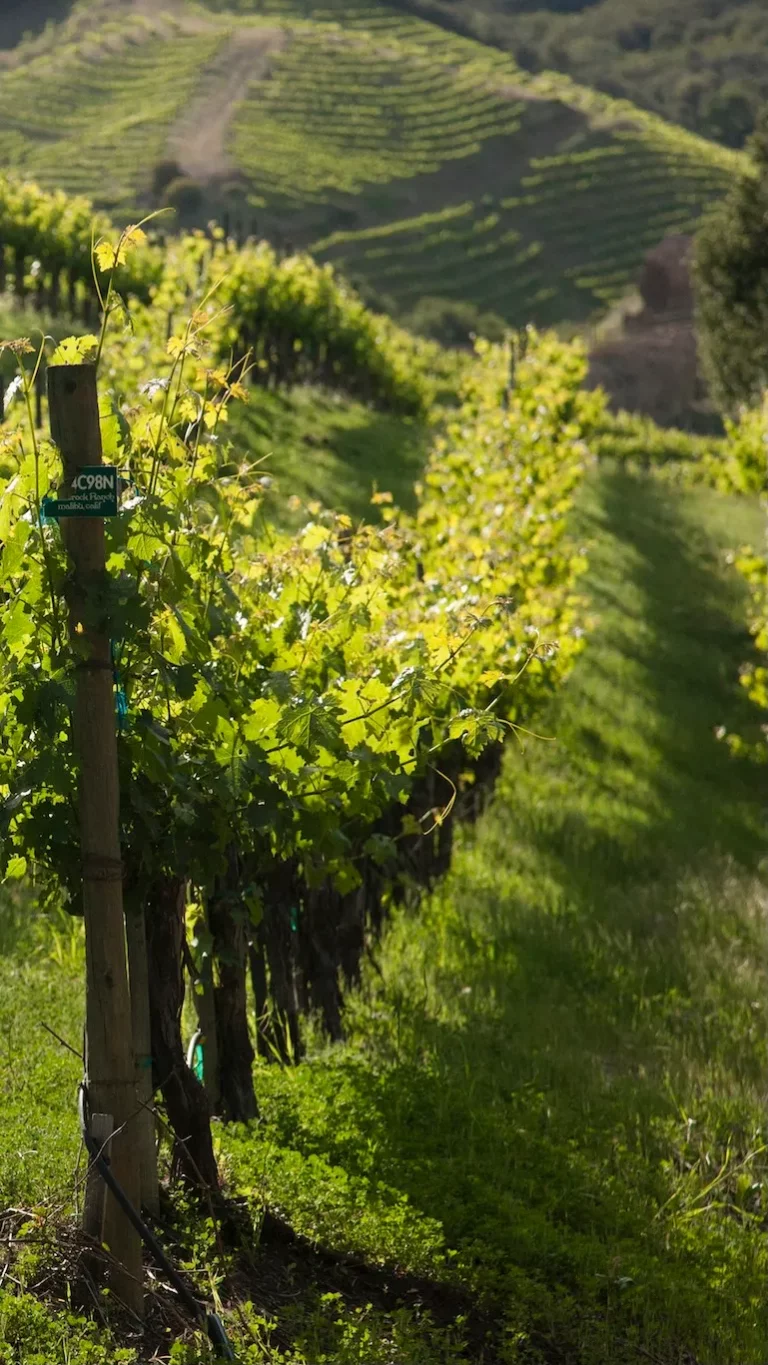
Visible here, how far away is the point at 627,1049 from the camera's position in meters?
7.57

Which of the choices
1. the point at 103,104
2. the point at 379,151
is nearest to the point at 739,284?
the point at 379,151

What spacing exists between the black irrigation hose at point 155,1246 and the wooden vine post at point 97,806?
0.23ft

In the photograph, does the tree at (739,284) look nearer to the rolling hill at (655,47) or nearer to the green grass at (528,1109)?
the green grass at (528,1109)

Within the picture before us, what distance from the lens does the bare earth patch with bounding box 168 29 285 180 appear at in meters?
91.9

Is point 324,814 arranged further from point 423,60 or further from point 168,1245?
point 423,60

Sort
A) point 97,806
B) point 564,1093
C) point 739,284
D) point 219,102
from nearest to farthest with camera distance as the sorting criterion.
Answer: point 97,806
point 564,1093
point 739,284
point 219,102

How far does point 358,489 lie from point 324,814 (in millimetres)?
13710

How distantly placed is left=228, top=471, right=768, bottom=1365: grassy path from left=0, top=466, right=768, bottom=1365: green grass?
0.01 metres

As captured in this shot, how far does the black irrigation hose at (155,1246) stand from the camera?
3.94 m

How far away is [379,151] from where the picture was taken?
100062 mm

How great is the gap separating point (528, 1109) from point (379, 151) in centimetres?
10042

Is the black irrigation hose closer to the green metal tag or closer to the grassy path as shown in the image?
the grassy path

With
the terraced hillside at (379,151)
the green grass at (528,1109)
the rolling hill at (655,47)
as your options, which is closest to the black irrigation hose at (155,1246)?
the green grass at (528,1109)

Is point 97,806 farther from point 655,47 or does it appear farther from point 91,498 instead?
point 655,47
